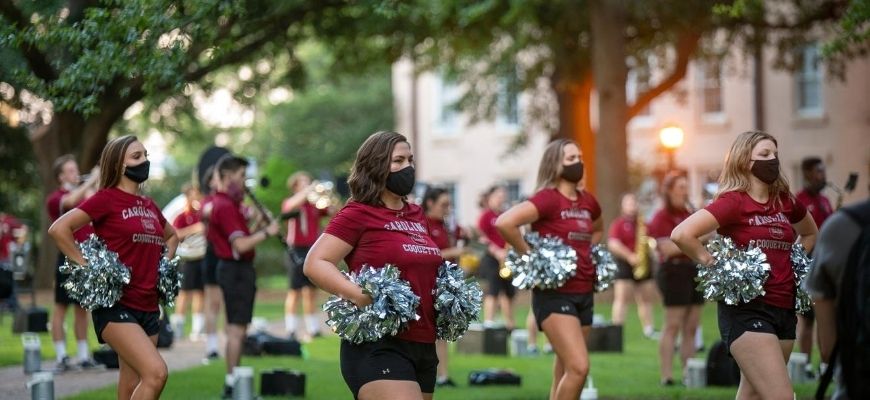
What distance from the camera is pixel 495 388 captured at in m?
13.4

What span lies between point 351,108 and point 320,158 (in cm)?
284

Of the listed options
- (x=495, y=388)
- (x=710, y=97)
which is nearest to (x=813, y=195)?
(x=495, y=388)

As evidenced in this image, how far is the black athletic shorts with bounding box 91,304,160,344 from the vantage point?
8891mm

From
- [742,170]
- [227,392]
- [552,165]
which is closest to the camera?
[742,170]

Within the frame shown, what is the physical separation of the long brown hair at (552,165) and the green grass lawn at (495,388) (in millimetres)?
2841

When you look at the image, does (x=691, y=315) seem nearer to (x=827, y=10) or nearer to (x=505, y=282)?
(x=505, y=282)

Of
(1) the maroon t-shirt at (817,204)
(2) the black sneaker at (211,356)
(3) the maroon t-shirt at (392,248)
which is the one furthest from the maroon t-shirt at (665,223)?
(3) the maroon t-shirt at (392,248)

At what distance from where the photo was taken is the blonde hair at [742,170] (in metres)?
8.64

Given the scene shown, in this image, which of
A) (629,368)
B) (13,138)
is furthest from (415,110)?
(629,368)

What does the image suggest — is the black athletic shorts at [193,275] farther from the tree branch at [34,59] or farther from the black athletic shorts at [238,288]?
the black athletic shorts at [238,288]

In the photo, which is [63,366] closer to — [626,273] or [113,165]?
[113,165]

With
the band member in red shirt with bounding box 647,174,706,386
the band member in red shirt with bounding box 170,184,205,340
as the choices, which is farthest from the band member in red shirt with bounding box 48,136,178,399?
the band member in red shirt with bounding box 170,184,205,340

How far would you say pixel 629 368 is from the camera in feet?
51.0

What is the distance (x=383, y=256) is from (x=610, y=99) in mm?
21712
